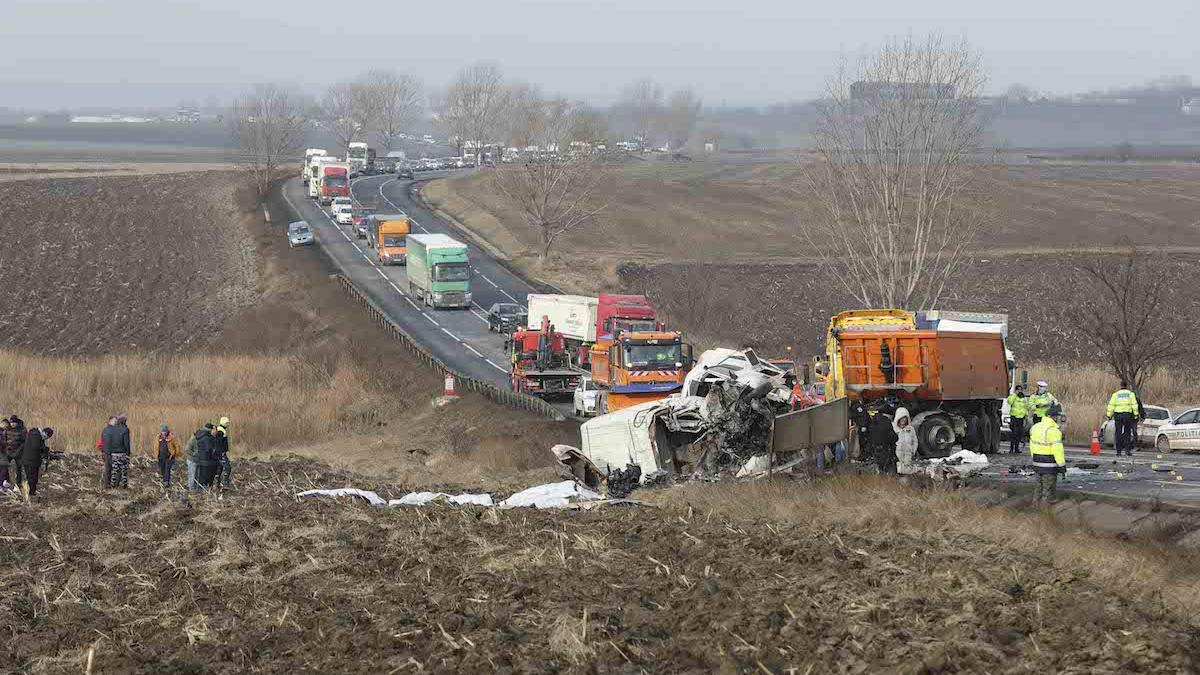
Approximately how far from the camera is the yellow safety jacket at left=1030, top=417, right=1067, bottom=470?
754 inches

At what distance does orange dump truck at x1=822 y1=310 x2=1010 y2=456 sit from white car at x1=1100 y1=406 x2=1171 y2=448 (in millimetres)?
5488

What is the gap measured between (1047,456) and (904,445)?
3709 mm

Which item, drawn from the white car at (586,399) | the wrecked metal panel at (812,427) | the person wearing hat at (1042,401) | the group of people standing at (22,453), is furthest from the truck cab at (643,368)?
the group of people standing at (22,453)

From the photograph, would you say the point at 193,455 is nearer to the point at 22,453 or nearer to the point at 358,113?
the point at 22,453

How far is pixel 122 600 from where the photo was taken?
15.5 meters

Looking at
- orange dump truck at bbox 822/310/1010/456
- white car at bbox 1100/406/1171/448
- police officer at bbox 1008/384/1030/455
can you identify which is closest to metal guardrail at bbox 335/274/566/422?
orange dump truck at bbox 822/310/1010/456

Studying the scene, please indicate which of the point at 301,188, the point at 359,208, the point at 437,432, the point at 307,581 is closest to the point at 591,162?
the point at 359,208

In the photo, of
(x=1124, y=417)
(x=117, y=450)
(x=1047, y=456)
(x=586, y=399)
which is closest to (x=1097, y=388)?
(x=586, y=399)

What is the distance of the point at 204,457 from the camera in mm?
25297

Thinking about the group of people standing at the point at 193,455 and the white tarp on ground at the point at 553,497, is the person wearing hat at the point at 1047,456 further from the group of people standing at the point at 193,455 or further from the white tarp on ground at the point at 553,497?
the group of people standing at the point at 193,455

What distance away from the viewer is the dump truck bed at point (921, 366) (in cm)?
2667

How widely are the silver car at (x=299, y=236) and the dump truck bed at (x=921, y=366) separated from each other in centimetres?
6302

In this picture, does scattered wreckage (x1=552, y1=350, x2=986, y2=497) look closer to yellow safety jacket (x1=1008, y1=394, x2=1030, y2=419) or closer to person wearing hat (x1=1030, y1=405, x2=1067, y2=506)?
person wearing hat (x1=1030, y1=405, x2=1067, y2=506)

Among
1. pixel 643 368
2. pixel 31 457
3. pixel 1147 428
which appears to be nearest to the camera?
pixel 31 457
